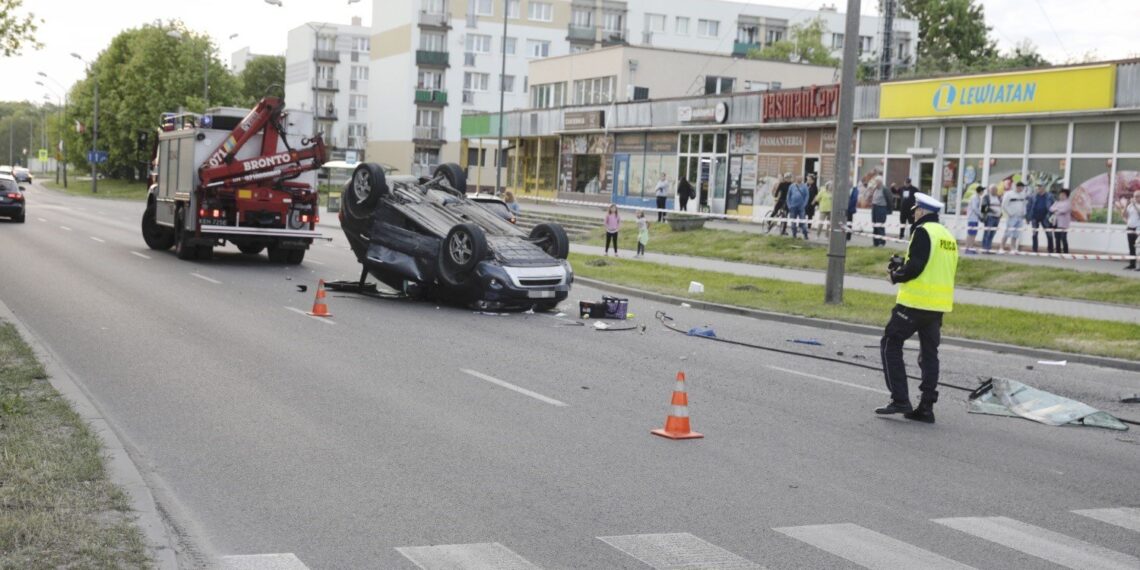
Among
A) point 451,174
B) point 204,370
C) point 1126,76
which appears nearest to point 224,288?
point 451,174

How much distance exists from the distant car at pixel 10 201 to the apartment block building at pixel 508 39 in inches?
1982

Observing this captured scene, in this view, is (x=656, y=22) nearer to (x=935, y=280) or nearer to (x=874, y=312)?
(x=874, y=312)

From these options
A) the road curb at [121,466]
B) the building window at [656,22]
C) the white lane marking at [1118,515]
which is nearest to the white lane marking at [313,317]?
the road curb at [121,466]

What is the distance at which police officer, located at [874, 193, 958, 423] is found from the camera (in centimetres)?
1052

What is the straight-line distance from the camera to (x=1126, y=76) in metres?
28.5

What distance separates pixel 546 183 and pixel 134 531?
57.4m

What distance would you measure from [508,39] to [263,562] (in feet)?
281

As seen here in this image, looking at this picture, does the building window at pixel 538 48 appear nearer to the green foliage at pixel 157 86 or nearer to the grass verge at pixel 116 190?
the green foliage at pixel 157 86

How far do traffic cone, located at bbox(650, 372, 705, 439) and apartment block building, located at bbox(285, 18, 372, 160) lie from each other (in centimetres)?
10659

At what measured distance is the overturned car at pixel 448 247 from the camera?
1820 cm

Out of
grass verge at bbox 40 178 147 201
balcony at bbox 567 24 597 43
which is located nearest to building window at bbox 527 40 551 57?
balcony at bbox 567 24 597 43

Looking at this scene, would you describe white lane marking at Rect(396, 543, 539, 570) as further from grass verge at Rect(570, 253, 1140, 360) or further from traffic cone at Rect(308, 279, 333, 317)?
grass verge at Rect(570, 253, 1140, 360)

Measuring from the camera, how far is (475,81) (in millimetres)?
91438

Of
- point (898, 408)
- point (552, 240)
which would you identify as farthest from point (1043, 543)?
point (552, 240)
